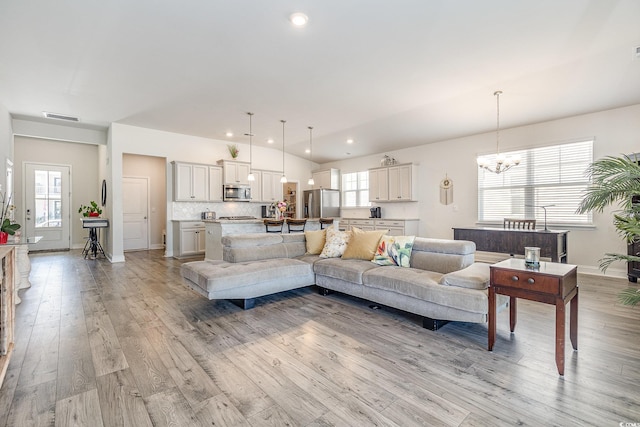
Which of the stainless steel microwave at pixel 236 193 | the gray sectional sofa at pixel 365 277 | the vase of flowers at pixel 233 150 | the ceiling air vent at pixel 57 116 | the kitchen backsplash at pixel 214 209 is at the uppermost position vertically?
the ceiling air vent at pixel 57 116

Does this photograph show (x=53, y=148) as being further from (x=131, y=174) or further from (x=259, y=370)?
(x=259, y=370)

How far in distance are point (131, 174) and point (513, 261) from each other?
9.08 metres

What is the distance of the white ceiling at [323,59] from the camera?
290cm

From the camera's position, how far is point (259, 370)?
2.07 metres

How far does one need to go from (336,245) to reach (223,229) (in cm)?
249

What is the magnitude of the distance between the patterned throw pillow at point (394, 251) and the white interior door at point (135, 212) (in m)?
7.41

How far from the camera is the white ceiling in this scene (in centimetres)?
290

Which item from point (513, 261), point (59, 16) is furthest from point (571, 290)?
point (59, 16)

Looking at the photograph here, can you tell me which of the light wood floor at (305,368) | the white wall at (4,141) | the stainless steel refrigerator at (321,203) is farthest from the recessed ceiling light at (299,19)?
the stainless steel refrigerator at (321,203)

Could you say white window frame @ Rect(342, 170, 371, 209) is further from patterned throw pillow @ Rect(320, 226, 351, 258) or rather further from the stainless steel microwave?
patterned throw pillow @ Rect(320, 226, 351, 258)

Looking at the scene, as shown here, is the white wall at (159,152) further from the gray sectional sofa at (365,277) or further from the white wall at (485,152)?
the gray sectional sofa at (365,277)

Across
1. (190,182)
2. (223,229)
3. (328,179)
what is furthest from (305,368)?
(328,179)

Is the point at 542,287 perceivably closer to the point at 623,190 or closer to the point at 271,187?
the point at 623,190

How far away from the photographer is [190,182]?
7090mm
